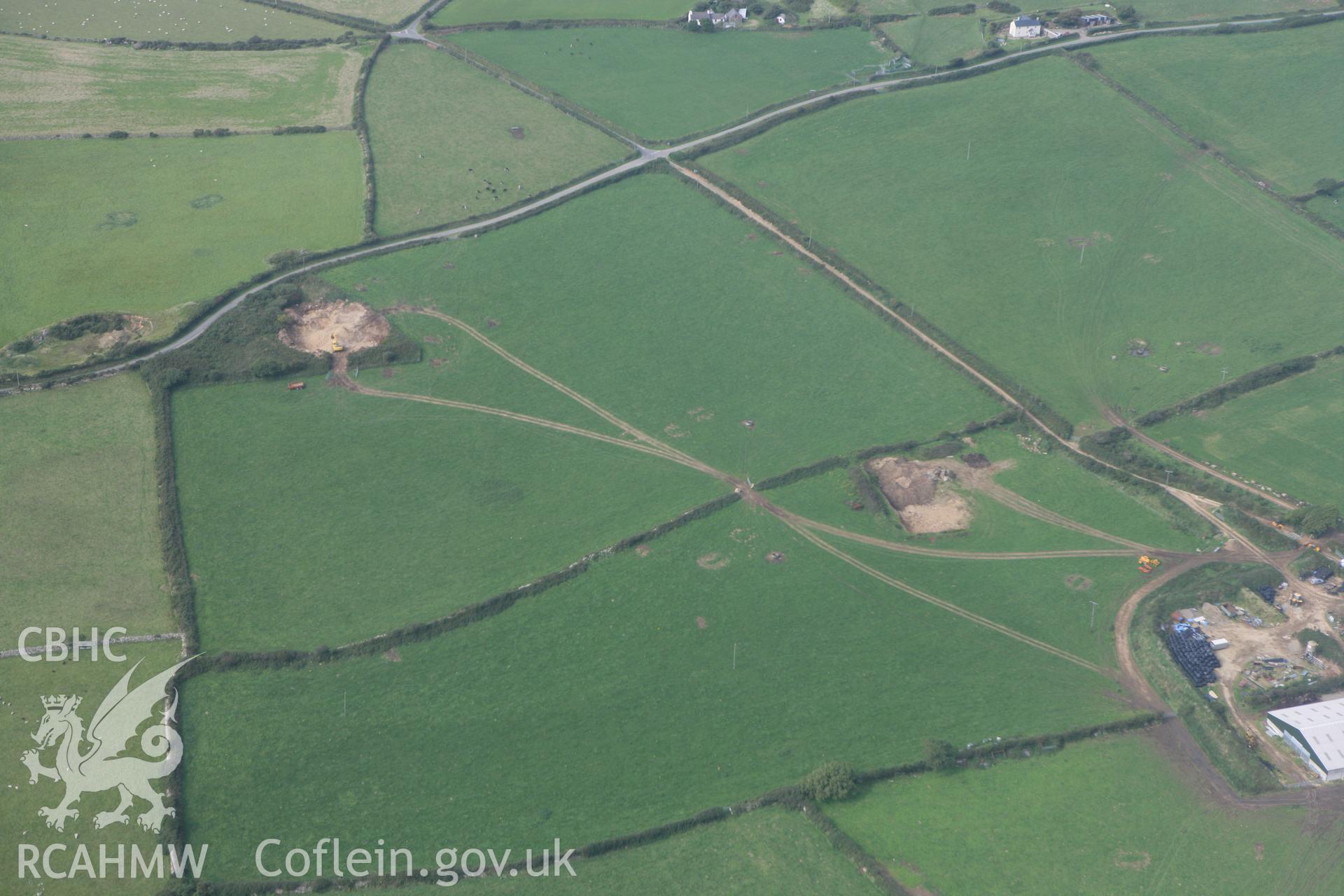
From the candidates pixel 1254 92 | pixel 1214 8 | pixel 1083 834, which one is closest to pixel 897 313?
pixel 1083 834

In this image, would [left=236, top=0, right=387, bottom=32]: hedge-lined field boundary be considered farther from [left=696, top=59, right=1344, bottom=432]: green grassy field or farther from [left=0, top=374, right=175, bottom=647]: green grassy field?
[left=0, top=374, right=175, bottom=647]: green grassy field

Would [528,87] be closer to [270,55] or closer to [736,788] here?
[270,55]

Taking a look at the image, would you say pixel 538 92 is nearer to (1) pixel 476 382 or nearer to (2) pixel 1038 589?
(1) pixel 476 382

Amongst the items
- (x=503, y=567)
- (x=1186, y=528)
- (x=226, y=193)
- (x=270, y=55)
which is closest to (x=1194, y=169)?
(x=1186, y=528)

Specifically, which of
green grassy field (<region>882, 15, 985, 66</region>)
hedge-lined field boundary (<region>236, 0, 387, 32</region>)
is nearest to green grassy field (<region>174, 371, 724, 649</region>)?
hedge-lined field boundary (<region>236, 0, 387, 32</region>)

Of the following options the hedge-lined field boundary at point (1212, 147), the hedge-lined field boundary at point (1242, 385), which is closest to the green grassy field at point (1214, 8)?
the hedge-lined field boundary at point (1212, 147)

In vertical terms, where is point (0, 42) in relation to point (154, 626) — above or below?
above

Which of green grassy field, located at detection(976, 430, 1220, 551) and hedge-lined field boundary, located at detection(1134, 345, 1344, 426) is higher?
hedge-lined field boundary, located at detection(1134, 345, 1344, 426)
